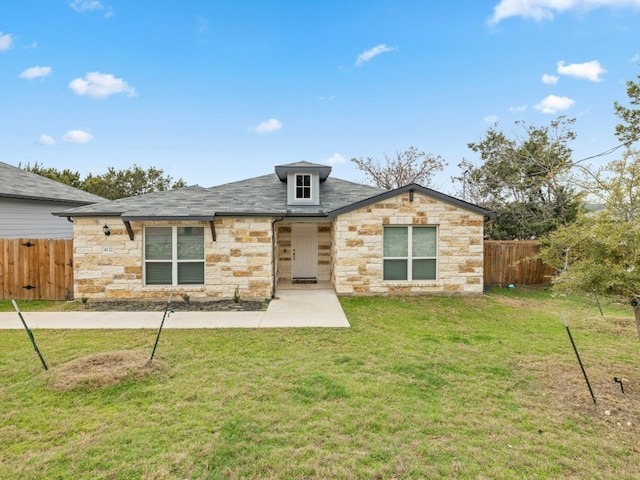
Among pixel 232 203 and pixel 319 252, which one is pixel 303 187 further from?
pixel 232 203

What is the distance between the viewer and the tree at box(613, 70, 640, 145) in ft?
48.1

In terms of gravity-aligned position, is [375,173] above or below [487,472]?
above

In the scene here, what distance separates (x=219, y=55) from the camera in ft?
49.1

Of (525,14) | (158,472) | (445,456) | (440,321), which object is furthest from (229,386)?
(525,14)

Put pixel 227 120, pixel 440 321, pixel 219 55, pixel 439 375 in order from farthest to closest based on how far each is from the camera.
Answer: pixel 227 120, pixel 219 55, pixel 440 321, pixel 439 375

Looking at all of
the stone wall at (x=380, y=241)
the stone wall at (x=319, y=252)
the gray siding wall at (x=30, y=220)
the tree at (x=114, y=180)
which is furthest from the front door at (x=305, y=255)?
the tree at (x=114, y=180)

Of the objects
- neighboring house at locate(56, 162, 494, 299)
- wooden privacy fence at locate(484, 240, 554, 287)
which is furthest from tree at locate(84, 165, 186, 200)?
wooden privacy fence at locate(484, 240, 554, 287)

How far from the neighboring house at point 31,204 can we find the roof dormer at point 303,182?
1050 centimetres

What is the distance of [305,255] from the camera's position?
42.2 ft

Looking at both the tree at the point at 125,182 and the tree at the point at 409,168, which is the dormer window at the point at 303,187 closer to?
the tree at the point at 409,168

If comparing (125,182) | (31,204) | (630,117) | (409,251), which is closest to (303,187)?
(409,251)

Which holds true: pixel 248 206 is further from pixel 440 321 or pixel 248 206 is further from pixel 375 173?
pixel 375 173

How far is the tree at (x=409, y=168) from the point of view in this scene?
85.5 ft

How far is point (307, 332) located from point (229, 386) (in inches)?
102
